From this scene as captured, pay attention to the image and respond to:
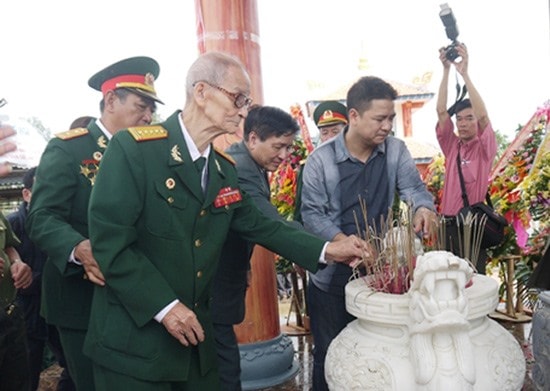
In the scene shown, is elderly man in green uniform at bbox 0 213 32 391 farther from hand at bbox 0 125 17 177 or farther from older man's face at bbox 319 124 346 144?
older man's face at bbox 319 124 346 144

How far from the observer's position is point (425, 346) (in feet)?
4.33

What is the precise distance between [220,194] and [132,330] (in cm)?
50

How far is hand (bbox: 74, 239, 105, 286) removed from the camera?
156 cm

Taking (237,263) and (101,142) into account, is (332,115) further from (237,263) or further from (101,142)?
(101,142)

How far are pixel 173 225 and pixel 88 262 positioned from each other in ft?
1.07

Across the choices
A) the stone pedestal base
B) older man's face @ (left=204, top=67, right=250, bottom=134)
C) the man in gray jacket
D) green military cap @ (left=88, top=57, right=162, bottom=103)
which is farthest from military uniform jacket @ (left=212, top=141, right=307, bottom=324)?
the stone pedestal base

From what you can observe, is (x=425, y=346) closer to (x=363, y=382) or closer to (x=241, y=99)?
(x=363, y=382)

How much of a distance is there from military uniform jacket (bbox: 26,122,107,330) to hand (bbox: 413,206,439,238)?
1.24 meters

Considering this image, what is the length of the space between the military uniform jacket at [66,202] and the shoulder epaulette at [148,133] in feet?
1.58

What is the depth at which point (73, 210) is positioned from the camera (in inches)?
77.2

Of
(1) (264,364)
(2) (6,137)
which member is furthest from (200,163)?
(1) (264,364)

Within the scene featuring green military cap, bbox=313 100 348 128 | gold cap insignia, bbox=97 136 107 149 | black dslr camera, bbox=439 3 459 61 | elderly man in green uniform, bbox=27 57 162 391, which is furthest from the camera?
green military cap, bbox=313 100 348 128

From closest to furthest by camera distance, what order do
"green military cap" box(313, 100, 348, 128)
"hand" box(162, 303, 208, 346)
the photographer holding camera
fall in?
"hand" box(162, 303, 208, 346) < the photographer holding camera < "green military cap" box(313, 100, 348, 128)

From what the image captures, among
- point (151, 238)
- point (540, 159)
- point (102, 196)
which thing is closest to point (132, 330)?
point (151, 238)
